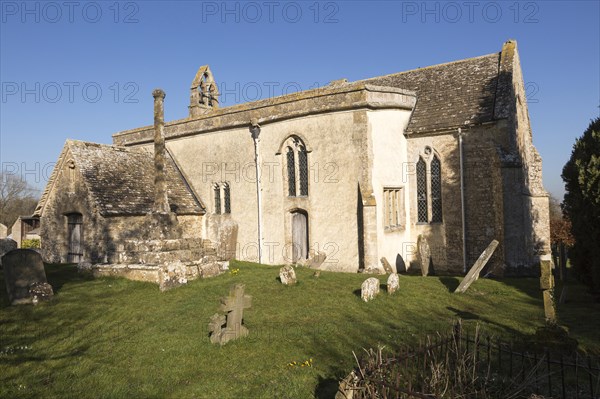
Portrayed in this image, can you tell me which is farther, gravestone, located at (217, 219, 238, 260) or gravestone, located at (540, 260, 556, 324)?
gravestone, located at (217, 219, 238, 260)

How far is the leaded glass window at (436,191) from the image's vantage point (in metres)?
19.5

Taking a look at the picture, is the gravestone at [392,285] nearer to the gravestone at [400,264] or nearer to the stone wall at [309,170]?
the stone wall at [309,170]

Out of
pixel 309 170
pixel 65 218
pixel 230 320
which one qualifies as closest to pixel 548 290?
pixel 230 320

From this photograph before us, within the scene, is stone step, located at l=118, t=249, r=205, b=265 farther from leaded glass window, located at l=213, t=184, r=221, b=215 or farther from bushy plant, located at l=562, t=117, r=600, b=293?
bushy plant, located at l=562, t=117, r=600, b=293

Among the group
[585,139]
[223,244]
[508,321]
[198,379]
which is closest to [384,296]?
[508,321]

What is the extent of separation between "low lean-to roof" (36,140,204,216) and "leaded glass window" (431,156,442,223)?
1190cm

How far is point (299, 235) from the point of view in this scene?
20.2 meters

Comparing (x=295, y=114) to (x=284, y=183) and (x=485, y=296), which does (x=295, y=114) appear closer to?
(x=284, y=183)

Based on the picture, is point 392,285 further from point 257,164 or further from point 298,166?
point 257,164

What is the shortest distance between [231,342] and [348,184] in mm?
10642

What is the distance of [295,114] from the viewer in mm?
19891

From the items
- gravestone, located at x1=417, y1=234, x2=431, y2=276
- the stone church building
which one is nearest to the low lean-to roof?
the stone church building

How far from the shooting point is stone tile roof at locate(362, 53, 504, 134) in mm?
18688

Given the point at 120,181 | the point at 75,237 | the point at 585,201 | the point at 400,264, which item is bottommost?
the point at 400,264
